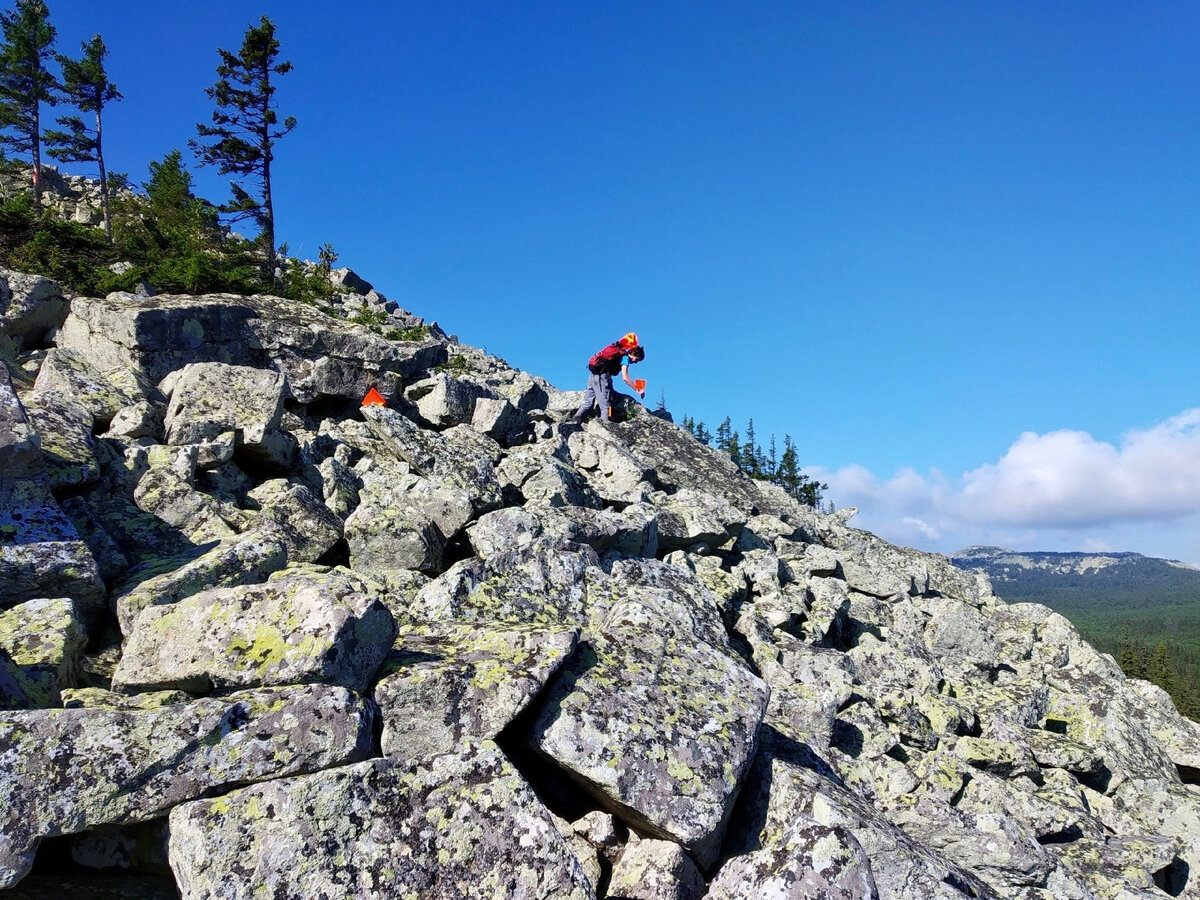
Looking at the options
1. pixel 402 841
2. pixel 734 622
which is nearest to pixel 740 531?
pixel 734 622

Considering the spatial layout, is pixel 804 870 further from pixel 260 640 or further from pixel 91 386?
pixel 91 386

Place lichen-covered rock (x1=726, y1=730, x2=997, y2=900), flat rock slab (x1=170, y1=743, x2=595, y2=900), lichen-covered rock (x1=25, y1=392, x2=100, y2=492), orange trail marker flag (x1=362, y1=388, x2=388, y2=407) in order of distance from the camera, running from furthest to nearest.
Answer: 1. orange trail marker flag (x1=362, y1=388, x2=388, y2=407)
2. lichen-covered rock (x1=25, y1=392, x2=100, y2=492)
3. lichen-covered rock (x1=726, y1=730, x2=997, y2=900)
4. flat rock slab (x1=170, y1=743, x2=595, y2=900)

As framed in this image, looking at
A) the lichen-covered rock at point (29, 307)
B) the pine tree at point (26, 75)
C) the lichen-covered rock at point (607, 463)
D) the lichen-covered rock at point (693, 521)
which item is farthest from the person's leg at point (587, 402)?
the pine tree at point (26, 75)

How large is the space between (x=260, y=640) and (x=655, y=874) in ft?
15.5

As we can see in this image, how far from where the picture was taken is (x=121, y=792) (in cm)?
596

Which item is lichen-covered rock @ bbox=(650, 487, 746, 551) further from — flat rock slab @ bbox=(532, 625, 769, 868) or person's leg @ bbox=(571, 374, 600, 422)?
flat rock slab @ bbox=(532, 625, 769, 868)

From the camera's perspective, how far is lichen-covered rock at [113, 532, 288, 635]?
29.2 feet

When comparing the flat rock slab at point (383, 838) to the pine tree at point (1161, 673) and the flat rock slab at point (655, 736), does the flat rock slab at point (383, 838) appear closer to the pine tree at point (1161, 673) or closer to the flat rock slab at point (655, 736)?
the flat rock slab at point (655, 736)

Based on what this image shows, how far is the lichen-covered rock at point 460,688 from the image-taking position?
749 centimetres

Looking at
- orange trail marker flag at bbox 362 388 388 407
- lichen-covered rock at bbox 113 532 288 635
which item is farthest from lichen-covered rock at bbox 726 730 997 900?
orange trail marker flag at bbox 362 388 388 407

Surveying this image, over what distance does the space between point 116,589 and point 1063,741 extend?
63.9 feet

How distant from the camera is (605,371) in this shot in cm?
2908

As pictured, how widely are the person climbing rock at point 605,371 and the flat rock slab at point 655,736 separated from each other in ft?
63.7

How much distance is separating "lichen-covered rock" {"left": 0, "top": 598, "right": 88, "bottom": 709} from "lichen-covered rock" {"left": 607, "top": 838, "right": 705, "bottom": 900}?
614 cm
